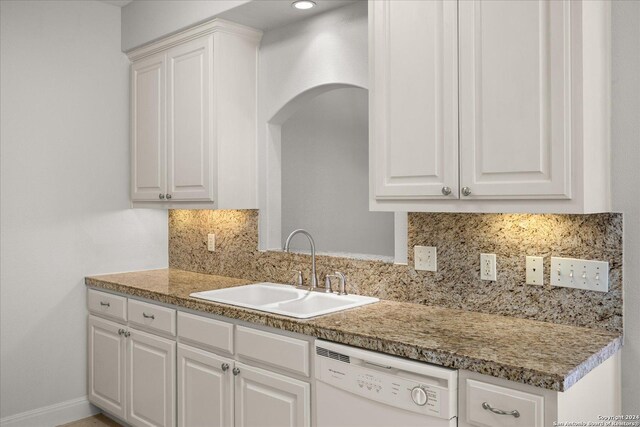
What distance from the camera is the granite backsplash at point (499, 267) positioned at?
1990mm

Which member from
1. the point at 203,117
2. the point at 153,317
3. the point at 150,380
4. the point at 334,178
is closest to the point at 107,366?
the point at 150,380

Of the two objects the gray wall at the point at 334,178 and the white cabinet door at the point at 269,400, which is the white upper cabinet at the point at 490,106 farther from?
the gray wall at the point at 334,178

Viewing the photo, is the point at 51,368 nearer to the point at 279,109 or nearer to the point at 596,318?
the point at 279,109

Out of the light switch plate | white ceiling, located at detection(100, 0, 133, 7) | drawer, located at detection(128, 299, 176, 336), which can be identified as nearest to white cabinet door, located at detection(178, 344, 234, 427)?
drawer, located at detection(128, 299, 176, 336)

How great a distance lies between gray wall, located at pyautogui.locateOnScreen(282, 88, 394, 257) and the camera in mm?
3877

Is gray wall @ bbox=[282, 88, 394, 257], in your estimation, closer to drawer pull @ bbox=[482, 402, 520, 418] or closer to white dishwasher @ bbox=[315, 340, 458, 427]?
white dishwasher @ bbox=[315, 340, 458, 427]

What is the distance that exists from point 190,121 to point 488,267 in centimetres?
191

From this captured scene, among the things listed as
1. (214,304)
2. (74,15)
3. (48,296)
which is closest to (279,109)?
(214,304)

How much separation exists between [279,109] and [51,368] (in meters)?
2.16

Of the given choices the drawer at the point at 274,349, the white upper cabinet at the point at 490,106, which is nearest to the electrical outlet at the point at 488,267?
the white upper cabinet at the point at 490,106

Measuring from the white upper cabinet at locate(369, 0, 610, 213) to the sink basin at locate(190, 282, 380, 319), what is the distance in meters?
0.60

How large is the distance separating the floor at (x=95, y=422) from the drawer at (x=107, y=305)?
69 cm

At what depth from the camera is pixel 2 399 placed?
10.5ft

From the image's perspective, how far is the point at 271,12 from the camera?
2.95 metres
